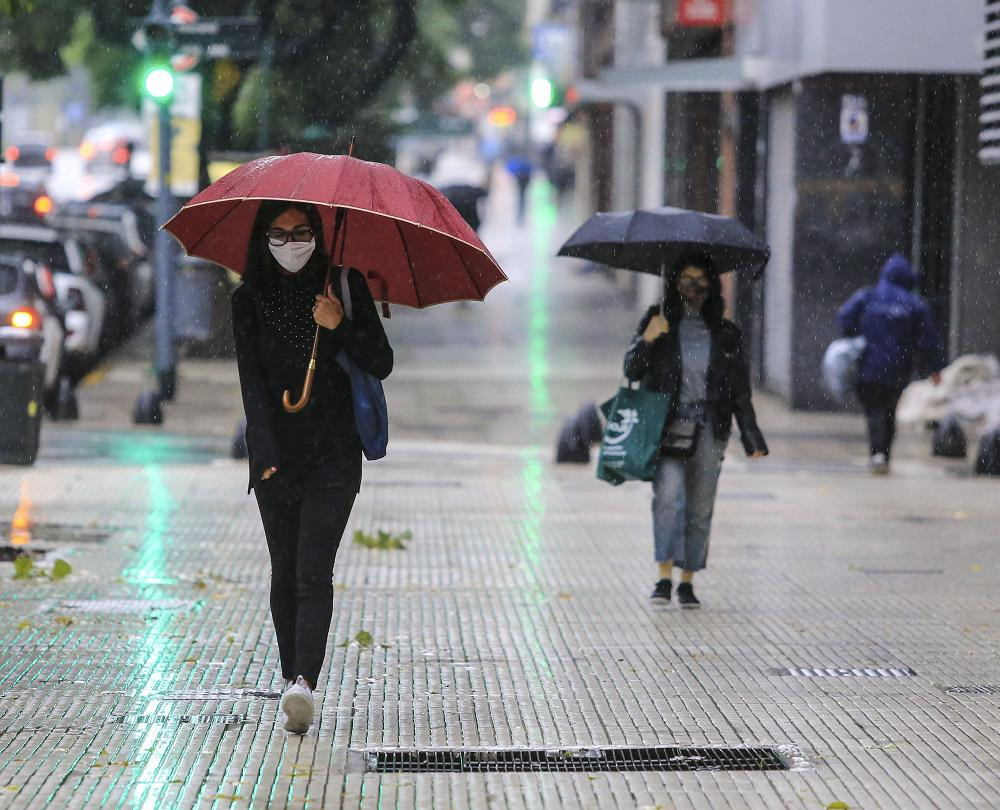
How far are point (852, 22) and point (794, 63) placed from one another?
1.07m

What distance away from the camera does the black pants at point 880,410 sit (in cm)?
1462

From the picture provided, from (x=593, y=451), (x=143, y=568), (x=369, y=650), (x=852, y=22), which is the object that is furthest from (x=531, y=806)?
(x=852, y=22)

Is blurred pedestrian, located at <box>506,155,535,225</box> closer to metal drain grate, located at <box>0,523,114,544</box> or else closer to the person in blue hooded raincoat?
the person in blue hooded raincoat

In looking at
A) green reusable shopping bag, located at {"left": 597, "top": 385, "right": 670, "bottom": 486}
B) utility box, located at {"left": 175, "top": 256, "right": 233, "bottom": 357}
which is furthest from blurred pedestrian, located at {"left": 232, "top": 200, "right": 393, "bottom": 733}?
utility box, located at {"left": 175, "top": 256, "right": 233, "bottom": 357}

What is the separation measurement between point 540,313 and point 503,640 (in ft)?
72.9

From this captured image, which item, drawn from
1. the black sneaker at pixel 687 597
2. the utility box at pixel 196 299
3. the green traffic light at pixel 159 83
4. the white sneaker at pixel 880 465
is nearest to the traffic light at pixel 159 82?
the green traffic light at pixel 159 83

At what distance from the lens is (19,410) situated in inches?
450

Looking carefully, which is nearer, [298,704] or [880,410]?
[298,704]

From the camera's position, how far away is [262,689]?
670 cm

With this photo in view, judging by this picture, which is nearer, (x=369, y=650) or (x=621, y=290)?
(x=369, y=650)

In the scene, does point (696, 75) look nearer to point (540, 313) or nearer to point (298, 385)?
point (540, 313)

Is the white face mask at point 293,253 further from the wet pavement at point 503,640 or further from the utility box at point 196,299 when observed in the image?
the utility box at point 196,299

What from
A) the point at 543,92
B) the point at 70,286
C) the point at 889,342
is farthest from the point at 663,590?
the point at 543,92

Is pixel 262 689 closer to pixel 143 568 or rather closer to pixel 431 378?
pixel 143 568
